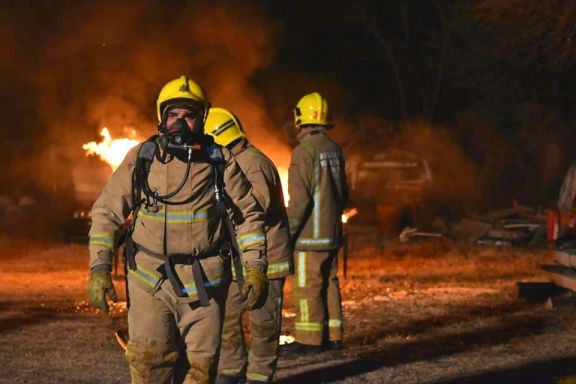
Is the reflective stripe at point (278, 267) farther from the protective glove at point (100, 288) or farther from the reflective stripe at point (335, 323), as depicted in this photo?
the protective glove at point (100, 288)

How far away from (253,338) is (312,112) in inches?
94.8

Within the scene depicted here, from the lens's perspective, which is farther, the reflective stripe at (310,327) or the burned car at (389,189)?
the burned car at (389,189)

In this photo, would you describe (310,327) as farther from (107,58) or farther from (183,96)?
(107,58)

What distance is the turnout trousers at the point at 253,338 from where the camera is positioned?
310 inches

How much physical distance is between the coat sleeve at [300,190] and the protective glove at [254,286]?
11.2ft

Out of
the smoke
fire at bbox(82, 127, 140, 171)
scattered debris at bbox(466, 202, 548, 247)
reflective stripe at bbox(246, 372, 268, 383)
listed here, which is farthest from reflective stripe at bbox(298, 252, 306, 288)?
the smoke

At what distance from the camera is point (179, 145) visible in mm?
5977

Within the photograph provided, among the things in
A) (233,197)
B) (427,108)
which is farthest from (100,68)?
(233,197)

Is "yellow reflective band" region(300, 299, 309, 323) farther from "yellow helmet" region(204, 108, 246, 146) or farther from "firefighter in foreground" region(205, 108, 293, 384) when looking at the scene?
"yellow helmet" region(204, 108, 246, 146)

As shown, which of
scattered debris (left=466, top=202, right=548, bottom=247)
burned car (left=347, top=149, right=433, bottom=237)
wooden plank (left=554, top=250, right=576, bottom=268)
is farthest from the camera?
burned car (left=347, top=149, right=433, bottom=237)

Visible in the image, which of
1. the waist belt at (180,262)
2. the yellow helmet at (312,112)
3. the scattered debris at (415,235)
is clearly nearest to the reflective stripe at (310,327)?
the yellow helmet at (312,112)

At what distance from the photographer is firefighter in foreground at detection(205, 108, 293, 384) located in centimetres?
789

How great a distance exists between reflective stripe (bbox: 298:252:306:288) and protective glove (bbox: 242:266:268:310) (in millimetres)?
3543

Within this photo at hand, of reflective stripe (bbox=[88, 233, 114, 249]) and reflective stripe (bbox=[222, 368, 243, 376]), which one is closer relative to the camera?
reflective stripe (bbox=[88, 233, 114, 249])
